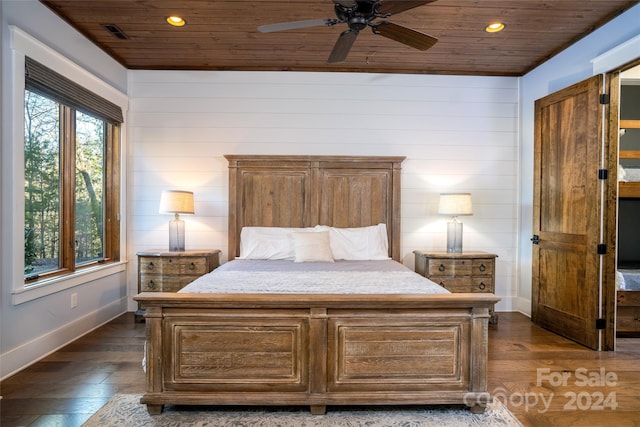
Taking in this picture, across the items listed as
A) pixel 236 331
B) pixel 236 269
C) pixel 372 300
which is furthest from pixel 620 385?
pixel 236 269

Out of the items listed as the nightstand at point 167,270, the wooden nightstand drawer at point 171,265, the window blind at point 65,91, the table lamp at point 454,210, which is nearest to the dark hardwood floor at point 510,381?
the nightstand at point 167,270

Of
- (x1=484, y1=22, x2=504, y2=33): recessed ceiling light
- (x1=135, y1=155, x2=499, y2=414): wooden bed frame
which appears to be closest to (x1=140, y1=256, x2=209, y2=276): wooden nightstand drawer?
(x1=135, y1=155, x2=499, y2=414): wooden bed frame

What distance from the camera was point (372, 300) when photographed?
6.83 ft

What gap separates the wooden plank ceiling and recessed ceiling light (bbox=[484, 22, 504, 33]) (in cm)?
6

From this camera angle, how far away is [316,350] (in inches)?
82.2

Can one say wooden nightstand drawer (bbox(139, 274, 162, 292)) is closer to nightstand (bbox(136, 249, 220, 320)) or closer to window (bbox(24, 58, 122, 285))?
nightstand (bbox(136, 249, 220, 320))

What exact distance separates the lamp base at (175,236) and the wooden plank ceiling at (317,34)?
73.0 inches

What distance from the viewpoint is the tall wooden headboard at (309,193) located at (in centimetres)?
412

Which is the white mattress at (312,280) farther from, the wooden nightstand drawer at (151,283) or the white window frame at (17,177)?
the white window frame at (17,177)

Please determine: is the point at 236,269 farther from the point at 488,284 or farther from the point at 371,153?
the point at 488,284

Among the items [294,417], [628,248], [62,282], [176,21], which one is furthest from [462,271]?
[62,282]

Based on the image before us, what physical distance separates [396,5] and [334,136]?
2144 mm

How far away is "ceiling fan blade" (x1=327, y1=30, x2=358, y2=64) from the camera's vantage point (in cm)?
241

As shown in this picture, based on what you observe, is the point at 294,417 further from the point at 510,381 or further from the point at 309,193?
the point at 309,193
